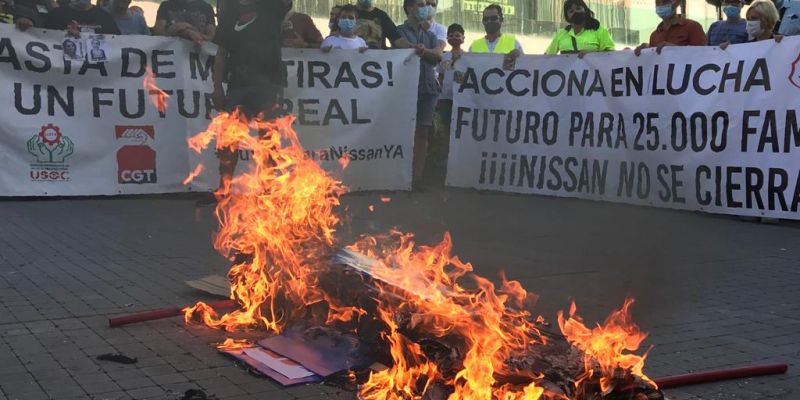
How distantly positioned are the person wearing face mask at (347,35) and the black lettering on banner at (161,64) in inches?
71.4

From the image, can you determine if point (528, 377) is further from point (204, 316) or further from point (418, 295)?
point (204, 316)

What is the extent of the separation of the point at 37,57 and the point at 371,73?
372 centimetres

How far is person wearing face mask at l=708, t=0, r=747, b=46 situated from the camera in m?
9.84

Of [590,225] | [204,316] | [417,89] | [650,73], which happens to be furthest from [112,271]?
[650,73]

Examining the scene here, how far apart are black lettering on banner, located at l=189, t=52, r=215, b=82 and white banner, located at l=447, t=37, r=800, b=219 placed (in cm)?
309

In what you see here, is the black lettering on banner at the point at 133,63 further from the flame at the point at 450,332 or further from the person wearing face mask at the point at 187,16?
the flame at the point at 450,332

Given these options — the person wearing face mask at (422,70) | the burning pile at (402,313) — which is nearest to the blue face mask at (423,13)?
the person wearing face mask at (422,70)

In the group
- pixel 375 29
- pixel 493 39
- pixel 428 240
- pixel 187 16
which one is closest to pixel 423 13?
pixel 375 29

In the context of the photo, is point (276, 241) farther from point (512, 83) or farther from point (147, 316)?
point (512, 83)

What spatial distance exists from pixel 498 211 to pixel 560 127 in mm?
1485

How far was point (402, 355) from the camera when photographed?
143 inches

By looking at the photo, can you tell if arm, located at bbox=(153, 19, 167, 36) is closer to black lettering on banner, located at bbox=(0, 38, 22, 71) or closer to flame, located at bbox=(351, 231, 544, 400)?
black lettering on banner, located at bbox=(0, 38, 22, 71)

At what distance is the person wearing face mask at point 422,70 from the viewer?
10898 mm

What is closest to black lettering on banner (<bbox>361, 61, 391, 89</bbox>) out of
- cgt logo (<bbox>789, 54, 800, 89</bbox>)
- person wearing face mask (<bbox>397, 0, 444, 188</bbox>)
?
person wearing face mask (<bbox>397, 0, 444, 188</bbox>)
